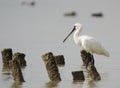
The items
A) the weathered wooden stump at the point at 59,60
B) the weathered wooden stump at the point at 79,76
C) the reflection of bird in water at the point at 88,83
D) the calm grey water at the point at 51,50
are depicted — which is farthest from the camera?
the weathered wooden stump at the point at 59,60

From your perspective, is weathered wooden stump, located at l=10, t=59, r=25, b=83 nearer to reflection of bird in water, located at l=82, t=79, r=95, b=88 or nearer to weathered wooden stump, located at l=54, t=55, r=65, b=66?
reflection of bird in water, located at l=82, t=79, r=95, b=88

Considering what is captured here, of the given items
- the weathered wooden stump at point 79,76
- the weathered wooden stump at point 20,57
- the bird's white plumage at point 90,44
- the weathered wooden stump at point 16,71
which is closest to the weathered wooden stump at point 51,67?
the weathered wooden stump at point 79,76

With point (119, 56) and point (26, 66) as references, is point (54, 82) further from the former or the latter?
point (119, 56)

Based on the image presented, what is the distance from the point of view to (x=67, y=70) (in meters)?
22.3

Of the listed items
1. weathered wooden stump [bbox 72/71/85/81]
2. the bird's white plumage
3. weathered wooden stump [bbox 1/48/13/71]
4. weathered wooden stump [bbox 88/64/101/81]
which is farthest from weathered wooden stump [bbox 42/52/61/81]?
the bird's white plumage

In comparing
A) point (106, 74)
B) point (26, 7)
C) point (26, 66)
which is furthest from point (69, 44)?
point (26, 7)

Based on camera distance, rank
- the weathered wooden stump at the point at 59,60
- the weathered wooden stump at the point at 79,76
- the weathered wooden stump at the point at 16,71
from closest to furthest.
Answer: the weathered wooden stump at the point at 16,71, the weathered wooden stump at the point at 79,76, the weathered wooden stump at the point at 59,60

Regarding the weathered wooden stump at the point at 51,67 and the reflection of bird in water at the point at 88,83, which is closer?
the reflection of bird in water at the point at 88,83

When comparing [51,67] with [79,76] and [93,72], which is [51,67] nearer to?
[79,76]

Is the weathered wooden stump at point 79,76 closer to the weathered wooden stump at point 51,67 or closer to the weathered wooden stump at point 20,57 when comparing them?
the weathered wooden stump at point 51,67

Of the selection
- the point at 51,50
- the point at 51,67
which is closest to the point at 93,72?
the point at 51,67

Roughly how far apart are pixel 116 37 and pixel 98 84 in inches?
698

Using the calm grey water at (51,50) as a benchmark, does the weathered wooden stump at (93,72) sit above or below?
below

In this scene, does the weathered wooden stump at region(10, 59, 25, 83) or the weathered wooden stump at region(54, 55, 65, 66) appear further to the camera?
the weathered wooden stump at region(54, 55, 65, 66)
